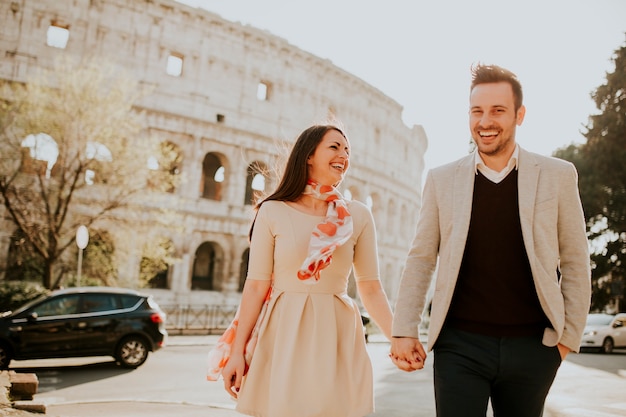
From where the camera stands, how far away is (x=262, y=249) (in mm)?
3184

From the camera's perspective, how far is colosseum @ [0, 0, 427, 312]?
30.4 meters

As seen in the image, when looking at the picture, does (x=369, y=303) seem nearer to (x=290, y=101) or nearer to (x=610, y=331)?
(x=610, y=331)

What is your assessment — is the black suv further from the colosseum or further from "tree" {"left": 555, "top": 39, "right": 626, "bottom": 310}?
"tree" {"left": 555, "top": 39, "right": 626, "bottom": 310}

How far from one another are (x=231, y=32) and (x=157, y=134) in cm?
845

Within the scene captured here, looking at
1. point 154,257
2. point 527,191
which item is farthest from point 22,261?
point 527,191

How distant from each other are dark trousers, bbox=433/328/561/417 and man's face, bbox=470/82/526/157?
36.7 inches

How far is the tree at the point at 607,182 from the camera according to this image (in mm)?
26578

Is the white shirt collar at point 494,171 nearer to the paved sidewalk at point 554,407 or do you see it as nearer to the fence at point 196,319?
the paved sidewalk at point 554,407

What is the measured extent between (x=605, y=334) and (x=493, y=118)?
2087 cm

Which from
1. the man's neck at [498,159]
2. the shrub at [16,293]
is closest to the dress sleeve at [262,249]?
the man's neck at [498,159]

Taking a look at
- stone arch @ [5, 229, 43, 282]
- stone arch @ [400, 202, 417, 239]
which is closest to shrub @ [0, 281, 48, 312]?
stone arch @ [5, 229, 43, 282]

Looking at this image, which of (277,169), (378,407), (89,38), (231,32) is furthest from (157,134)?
(277,169)

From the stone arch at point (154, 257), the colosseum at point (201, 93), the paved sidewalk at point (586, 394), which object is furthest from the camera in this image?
the colosseum at point (201, 93)

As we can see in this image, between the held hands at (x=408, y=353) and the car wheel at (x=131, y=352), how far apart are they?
10.5 meters
